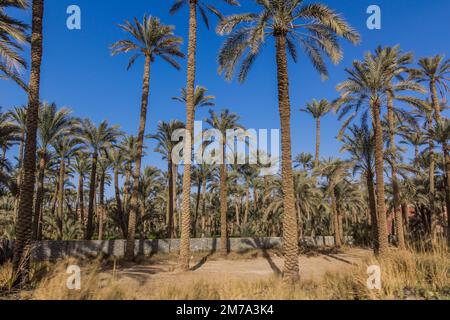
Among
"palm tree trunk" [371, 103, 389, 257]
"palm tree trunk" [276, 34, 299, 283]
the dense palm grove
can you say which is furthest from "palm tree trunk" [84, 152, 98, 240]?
"palm tree trunk" [371, 103, 389, 257]

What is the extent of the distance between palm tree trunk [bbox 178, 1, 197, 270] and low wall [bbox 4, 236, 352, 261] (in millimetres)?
8852

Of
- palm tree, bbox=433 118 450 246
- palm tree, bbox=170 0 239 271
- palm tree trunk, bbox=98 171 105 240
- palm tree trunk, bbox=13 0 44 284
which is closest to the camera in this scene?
palm tree trunk, bbox=13 0 44 284

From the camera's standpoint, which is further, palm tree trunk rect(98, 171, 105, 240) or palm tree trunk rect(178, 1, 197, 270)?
palm tree trunk rect(98, 171, 105, 240)

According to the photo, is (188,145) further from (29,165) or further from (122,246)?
(122,246)

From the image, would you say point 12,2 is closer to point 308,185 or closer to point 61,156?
point 61,156

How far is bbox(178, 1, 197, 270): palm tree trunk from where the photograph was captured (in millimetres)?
19719

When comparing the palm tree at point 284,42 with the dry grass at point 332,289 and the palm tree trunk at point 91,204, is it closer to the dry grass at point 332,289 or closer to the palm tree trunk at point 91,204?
the dry grass at point 332,289

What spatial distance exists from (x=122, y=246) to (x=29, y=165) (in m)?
16.7

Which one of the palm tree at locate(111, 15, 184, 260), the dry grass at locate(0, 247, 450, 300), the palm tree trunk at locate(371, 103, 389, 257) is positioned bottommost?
the dry grass at locate(0, 247, 450, 300)

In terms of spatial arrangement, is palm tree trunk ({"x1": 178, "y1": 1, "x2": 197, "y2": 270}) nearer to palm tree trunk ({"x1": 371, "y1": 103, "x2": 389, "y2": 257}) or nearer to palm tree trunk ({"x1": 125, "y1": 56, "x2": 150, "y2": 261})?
palm tree trunk ({"x1": 125, "y1": 56, "x2": 150, "y2": 261})

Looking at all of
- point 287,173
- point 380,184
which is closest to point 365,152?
point 380,184
